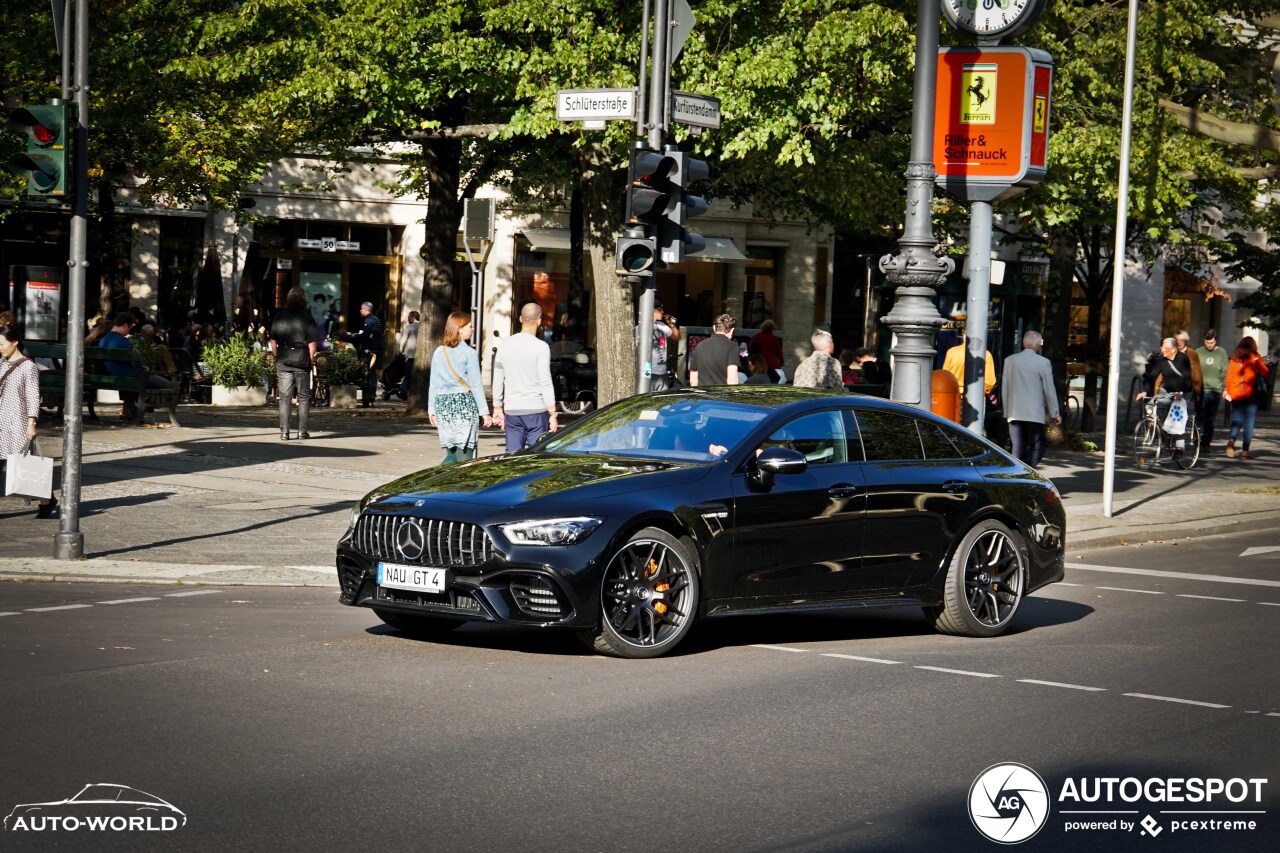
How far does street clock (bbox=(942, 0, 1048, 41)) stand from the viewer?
16.0m

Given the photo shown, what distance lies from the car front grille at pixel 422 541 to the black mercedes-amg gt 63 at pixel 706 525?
1 cm

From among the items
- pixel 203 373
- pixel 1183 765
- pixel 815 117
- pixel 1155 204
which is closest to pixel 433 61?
pixel 815 117

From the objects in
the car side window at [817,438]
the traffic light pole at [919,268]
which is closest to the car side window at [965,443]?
the car side window at [817,438]

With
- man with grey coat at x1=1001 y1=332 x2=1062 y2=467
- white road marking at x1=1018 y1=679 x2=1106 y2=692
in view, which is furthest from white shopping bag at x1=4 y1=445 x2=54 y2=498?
man with grey coat at x1=1001 y1=332 x2=1062 y2=467

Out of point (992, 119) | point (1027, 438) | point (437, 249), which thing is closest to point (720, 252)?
point (437, 249)

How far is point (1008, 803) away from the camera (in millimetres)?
6340

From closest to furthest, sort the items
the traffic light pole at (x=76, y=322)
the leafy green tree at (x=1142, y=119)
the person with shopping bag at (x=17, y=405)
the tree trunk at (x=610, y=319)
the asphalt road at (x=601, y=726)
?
the asphalt road at (x=601, y=726) < the traffic light pole at (x=76, y=322) < the person with shopping bag at (x=17, y=405) < the tree trunk at (x=610, y=319) < the leafy green tree at (x=1142, y=119)

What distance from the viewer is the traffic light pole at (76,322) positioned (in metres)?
12.2

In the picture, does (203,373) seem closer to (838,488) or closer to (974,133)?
(974,133)

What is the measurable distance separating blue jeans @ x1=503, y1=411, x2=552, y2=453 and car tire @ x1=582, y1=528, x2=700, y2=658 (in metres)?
6.53

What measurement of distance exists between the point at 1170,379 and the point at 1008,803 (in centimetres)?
2045

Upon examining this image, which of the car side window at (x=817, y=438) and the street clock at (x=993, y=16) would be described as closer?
the car side window at (x=817, y=438)

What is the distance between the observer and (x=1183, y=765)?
7062 millimetres

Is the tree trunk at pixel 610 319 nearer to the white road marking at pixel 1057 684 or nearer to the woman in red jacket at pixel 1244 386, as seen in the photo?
the woman in red jacket at pixel 1244 386
